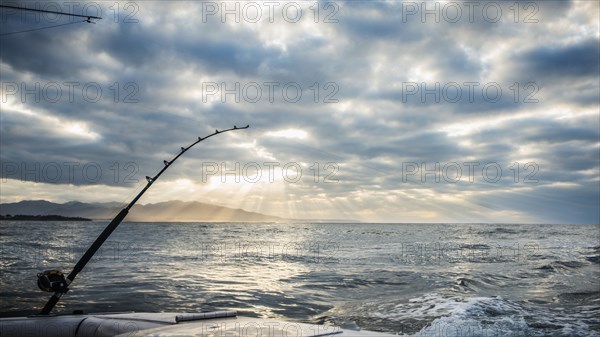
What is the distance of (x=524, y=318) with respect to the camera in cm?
1056

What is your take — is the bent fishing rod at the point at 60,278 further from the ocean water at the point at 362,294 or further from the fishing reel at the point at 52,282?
the ocean water at the point at 362,294

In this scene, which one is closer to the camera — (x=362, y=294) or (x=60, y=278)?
(x=60, y=278)

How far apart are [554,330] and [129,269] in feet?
59.9

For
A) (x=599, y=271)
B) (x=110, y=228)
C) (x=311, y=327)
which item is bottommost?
(x=599, y=271)

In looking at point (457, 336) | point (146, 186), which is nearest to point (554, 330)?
point (457, 336)

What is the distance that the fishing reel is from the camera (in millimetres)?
5816

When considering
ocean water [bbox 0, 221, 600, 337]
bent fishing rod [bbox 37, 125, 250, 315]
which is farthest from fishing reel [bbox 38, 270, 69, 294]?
ocean water [bbox 0, 221, 600, 337]

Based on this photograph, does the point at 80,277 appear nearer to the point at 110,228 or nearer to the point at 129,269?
the point at 129,269

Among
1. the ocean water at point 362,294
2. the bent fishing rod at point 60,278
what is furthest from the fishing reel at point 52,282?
the ocean water at point 362,294

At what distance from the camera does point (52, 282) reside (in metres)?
5.85

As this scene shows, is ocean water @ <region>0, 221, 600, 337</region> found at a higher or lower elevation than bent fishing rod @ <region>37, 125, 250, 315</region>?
lower

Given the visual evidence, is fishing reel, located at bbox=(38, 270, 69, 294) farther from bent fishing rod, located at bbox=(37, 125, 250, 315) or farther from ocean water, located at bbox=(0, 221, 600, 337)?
ocean water, located at bbox=(0, 221, 600, 337)

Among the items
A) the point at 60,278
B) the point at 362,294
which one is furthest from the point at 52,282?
the point at 362,294

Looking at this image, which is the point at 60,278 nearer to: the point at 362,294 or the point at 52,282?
the point at 52,282
